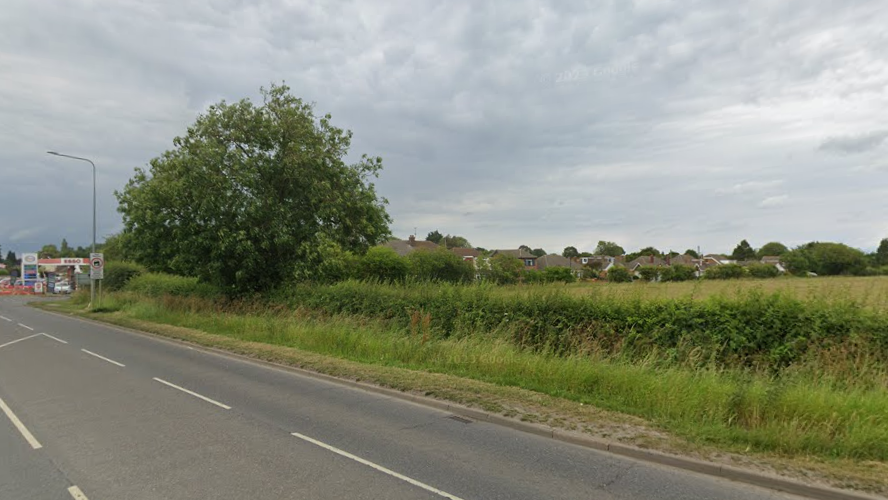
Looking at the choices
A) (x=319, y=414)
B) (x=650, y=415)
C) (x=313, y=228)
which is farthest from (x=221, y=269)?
(x=650, y=415)

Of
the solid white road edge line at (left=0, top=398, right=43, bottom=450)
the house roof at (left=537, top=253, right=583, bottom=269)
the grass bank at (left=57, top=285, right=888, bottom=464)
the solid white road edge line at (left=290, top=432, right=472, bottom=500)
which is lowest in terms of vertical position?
the solid white road edge line at (left=290, top=432, right=472, bottom=500)

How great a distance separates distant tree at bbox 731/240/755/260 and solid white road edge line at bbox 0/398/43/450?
15000 centimetres

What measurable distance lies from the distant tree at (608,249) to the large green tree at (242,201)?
13827 cm

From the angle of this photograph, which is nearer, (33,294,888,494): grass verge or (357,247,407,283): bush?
(33,294,888,494): grass verge

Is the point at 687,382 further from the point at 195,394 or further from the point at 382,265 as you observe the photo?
the point at 382,265

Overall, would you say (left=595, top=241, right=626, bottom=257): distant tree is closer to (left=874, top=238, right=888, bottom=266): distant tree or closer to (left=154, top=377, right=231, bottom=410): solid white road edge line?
(left=874, top=238, right=888, bottom=266): distant tree

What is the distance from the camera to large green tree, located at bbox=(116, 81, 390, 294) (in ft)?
65.2

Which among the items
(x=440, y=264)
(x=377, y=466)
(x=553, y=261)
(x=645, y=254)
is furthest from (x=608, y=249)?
(x=377, y=466)

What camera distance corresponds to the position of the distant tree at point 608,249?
150125 millimetres

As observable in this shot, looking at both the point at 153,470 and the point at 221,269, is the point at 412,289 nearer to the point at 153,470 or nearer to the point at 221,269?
the point at 221,269

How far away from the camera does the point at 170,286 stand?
1256 inches

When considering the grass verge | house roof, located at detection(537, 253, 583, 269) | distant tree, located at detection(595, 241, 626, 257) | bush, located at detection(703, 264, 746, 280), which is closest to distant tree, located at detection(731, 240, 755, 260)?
distant tree, located at detection(595, 241, 626, 257)

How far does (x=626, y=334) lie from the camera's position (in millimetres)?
11039

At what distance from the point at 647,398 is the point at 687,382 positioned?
3.48ft
